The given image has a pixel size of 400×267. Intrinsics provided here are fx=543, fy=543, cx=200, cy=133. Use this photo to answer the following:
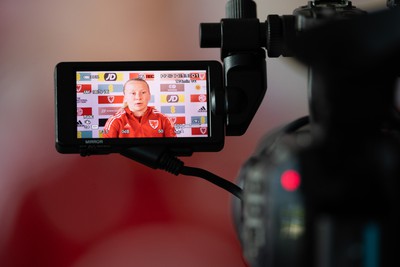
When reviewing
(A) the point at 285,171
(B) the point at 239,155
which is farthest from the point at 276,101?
(A) the point at 285,171

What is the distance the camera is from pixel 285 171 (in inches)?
11.2

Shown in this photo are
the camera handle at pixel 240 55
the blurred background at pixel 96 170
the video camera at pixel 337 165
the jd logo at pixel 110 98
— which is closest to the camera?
the video camera at pixel 337 165

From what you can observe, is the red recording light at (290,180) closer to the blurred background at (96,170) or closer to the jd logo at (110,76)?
the jd logo at (110,76)

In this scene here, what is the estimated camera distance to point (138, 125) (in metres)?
0.73

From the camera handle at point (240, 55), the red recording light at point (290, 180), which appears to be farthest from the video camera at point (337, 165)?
the camera handle at point (240, 55)

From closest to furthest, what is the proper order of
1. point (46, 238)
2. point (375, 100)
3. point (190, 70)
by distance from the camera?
point (375, 100) < point (190, 70) < point (46, 238)

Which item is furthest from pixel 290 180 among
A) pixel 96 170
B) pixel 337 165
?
pixel 96 170

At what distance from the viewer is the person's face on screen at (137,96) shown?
754 millimetres

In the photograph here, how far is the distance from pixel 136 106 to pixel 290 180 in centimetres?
52

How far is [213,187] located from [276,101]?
221 millimetres

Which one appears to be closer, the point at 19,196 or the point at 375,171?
the point at 375,171

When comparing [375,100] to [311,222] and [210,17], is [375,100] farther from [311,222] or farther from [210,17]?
[210,17]

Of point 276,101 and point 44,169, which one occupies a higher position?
point 276,101

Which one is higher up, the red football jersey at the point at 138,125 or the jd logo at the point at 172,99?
the jd logo at the point at 172,99
